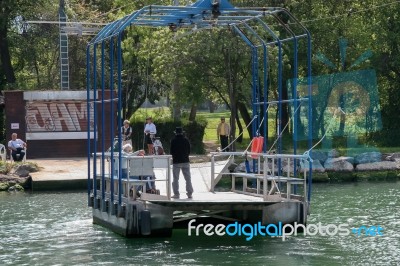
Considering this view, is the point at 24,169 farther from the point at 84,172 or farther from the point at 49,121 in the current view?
the point at 49,121

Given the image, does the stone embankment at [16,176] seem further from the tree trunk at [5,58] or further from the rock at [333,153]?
the tree trunk at [5,58]

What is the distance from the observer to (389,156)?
1702 inches

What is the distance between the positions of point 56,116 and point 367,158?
1424 centimetres

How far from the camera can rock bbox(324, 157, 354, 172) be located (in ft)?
135

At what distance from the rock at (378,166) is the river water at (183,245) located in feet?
39.7

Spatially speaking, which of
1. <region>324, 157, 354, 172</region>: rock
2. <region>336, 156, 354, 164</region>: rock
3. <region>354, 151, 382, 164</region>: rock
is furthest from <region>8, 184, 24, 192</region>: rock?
<region>354, 151, 382, 164</region>: rock

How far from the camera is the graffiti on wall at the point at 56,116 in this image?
44.6 metres

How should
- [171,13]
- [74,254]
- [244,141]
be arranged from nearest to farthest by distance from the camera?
[74,254], [171,13], [244,141]

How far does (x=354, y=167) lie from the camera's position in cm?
→ 4175

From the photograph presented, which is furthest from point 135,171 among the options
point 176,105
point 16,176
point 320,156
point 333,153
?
point 176,105

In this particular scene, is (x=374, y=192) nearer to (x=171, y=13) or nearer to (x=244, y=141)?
(x=171, y=13)

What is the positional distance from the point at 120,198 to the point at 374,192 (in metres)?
15.0

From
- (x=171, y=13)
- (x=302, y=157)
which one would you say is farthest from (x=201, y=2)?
(x=302, y=157)

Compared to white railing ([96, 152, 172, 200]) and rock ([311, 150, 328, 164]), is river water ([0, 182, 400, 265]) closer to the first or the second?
white railing ([96, 152, 172, 200])
